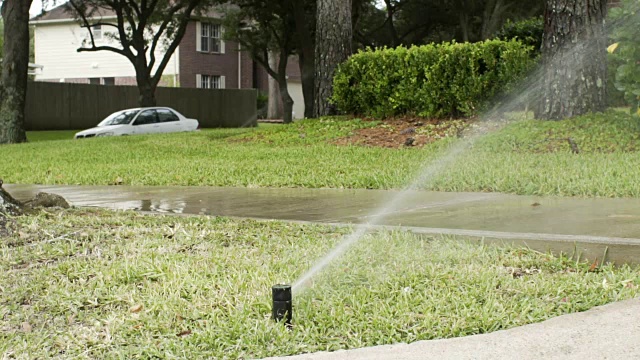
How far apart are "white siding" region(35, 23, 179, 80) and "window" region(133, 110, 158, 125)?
1744cm

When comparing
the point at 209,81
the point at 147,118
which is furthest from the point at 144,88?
the point at 209,81

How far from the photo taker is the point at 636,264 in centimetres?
464

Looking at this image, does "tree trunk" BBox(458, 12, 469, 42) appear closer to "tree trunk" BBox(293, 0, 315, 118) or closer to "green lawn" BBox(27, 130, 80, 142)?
"tree trunk" BBox(293, 0, 315, 118)

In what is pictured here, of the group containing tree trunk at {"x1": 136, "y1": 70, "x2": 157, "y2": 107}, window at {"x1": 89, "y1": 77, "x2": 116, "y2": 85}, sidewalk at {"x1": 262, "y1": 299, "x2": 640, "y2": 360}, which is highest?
window at {"x1": 89, "y1": 77, "x2": 116, "y2": 85}

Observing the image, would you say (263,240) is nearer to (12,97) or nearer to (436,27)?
(12,97)

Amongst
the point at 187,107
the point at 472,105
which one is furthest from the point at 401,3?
the point at 472,105

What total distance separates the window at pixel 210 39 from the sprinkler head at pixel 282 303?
130 feet

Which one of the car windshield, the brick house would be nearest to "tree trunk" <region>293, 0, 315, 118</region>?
the car windshield

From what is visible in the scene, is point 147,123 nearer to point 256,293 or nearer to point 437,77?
point 437,77

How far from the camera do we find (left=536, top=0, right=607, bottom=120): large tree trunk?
12.2m

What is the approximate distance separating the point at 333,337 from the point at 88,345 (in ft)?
3.47

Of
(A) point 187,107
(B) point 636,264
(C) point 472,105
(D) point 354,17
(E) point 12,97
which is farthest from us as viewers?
(A) point 187,107

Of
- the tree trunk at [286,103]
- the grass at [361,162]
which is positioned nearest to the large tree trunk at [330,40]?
the grass at [361,162]

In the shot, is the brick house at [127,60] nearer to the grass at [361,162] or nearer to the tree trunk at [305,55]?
the tree trunk at [305,55]
